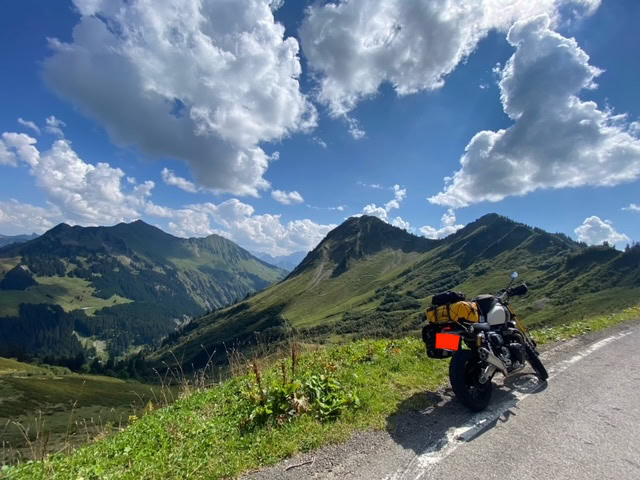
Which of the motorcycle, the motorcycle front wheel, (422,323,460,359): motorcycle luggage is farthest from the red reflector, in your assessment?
(422,323,460,359): motorcycle luggage

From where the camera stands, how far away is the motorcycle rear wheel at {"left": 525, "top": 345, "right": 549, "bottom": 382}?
8.55 meters

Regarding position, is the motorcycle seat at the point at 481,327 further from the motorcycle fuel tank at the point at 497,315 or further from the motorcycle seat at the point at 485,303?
the motorcycle seat at the point at 485,303

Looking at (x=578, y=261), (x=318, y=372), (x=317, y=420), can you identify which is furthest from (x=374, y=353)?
(x=578, y=261)

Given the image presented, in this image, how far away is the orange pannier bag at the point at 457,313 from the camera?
7312 millimetres

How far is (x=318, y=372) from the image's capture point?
8562 mm

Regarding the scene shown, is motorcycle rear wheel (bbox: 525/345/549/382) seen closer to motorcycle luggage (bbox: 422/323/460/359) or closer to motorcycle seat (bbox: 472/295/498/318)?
motorcycle seat (bbox: 472/295/498/318)

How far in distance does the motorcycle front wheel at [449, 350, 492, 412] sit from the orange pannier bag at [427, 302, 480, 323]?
2.20ft

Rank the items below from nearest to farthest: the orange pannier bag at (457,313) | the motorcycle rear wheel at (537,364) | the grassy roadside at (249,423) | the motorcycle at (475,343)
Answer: the grassy roadside at (249,423) < the motorcycle at (475,343) < the orange pannier bag at (457,313) < the motorcycle rear wheel at (537,364)

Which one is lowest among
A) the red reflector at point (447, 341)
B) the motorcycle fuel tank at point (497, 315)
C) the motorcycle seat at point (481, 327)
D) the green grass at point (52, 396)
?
the green grass at point (52, 396)

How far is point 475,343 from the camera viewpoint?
7.18m

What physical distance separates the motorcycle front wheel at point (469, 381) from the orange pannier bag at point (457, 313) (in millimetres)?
669

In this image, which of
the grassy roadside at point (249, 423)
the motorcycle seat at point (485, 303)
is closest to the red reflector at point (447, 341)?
the grassy roadside at point (249, 423)

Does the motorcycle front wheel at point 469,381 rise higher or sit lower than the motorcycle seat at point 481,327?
lower

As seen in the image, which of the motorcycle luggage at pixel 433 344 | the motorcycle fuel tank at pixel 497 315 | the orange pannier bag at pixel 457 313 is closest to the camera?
the orange pannier bag at pixel 457 313
